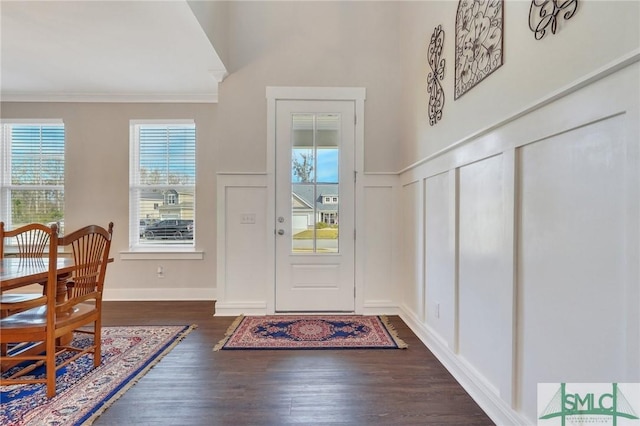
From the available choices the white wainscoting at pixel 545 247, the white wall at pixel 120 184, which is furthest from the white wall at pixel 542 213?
the white wall at pixel 120 184

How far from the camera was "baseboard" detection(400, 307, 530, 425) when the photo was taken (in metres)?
1.44

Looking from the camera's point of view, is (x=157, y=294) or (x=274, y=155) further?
(x=157, y=294)

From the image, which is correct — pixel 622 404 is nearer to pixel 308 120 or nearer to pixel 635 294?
pixel 635 294

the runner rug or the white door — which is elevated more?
the white door

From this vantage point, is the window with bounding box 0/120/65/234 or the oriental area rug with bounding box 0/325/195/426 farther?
the window with bounding box 0/120/65/234

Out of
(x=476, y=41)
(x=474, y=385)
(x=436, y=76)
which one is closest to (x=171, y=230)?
(x=436, y=76)

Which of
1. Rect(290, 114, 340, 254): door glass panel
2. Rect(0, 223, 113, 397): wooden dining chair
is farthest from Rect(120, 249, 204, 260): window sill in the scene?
Rect(0, 223, 113, 397): wooden dining chair

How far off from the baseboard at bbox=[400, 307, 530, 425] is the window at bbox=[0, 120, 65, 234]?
4.37m

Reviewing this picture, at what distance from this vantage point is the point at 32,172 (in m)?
3.85

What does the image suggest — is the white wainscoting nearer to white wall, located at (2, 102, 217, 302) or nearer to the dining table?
the dining table

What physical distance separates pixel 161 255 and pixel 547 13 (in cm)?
400

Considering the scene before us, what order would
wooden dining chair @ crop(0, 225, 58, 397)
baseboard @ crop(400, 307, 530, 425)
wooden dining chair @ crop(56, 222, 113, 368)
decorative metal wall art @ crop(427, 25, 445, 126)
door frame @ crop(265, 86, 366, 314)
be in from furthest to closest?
door frame @ crop(265, 86, 366, 314) < decorative metal wall art @ crop(427, 25, 445, 126) < wooden dining chair @ crop(56, 222, 113, 368) < wooden dining chair @ crop(0, 225, 58, 397) < baseboard @ crop(400, 307, 530, 425)
